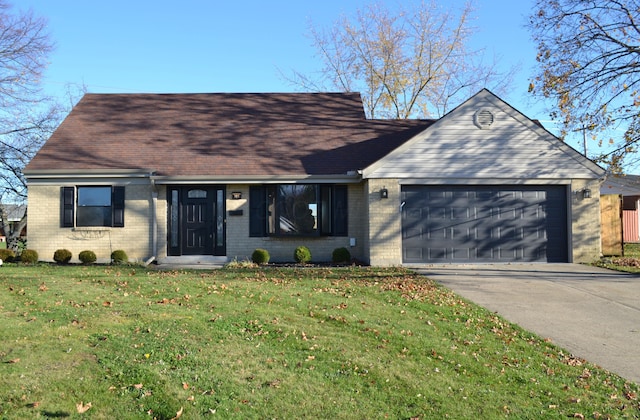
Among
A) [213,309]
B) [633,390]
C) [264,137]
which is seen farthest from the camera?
[264,137]

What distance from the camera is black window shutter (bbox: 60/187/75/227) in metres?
17.1

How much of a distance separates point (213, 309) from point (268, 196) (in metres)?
9.14

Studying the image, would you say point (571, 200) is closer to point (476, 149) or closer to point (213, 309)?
point (476, 149)

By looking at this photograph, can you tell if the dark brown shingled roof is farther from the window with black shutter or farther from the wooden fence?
the wooden fence

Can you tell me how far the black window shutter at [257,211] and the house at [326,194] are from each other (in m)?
0.03

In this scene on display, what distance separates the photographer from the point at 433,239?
16.4m

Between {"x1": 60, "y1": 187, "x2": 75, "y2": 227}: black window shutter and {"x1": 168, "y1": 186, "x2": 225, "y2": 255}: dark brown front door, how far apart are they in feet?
9.98

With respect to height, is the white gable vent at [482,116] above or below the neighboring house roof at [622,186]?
above

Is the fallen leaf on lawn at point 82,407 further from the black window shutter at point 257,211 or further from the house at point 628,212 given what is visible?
the house at point 628,212

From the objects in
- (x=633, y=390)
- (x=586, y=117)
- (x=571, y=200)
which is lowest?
(x=633, y=390)

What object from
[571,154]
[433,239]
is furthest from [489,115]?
[433,239]

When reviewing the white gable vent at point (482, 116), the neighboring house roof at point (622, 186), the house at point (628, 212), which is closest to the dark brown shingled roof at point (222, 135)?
the white gable vent at point (482, 116)

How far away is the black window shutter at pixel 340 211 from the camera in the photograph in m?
→ 17.5

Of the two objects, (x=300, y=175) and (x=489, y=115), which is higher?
(x=489, y=115)
